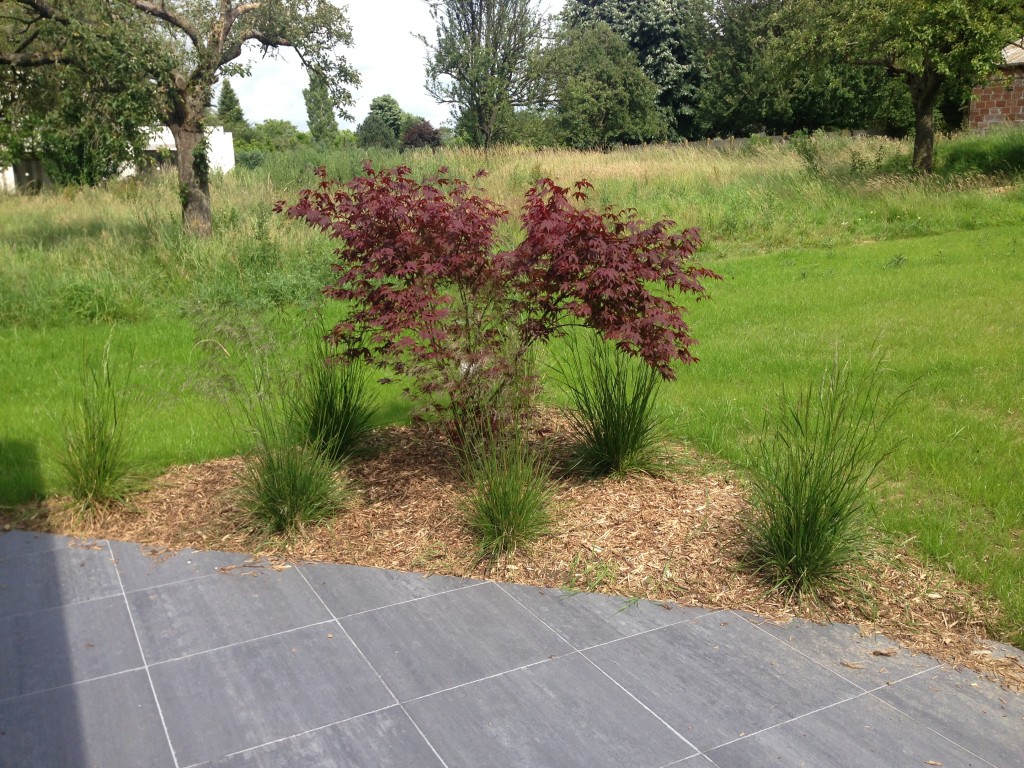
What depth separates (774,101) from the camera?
3612cm

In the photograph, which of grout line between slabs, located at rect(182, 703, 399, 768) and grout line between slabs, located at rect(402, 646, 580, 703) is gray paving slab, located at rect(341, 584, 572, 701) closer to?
grout line between slabs, located at rect(402, 646, 580, 703)

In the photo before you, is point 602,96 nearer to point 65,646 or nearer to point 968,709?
point 65,646

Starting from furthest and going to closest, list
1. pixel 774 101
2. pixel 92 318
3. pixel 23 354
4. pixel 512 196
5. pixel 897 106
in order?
pixel 774 101 → pixel 897 106 → pixel 512 196 → pixel 92 318 → pixel 23 354

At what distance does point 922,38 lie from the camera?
16.8 meters

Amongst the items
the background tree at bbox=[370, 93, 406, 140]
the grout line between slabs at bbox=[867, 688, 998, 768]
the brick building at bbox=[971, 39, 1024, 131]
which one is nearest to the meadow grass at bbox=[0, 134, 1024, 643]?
the grout line between slabs at bbox=[867, 688, 998, 768]

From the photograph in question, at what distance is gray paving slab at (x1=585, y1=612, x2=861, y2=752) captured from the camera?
3.33 m

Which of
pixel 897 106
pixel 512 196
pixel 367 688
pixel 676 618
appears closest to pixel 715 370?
pixel 676 618

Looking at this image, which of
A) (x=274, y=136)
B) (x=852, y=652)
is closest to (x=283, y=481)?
(x=852, y=652)

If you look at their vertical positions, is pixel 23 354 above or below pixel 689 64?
below

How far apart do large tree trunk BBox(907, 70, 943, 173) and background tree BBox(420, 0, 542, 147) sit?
1359cm

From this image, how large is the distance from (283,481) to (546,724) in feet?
7.39

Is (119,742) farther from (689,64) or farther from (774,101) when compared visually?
(689,64)

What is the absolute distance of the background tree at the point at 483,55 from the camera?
2839 centimetres

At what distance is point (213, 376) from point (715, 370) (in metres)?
4.22
